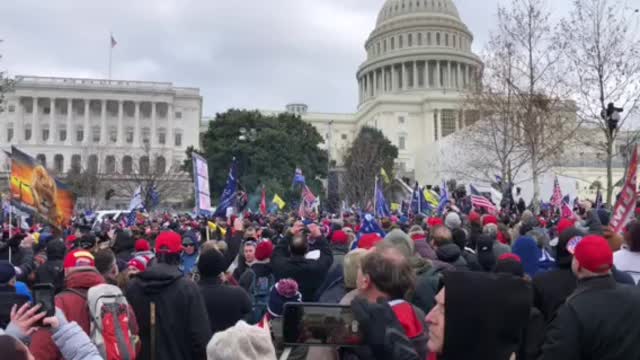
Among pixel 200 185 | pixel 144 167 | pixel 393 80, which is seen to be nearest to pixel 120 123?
pixel 144 167

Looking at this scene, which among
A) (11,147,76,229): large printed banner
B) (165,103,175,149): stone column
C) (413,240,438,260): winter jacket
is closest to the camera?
(413,240,438,260): winter jacket

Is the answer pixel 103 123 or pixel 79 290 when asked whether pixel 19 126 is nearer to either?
pixel 103 123

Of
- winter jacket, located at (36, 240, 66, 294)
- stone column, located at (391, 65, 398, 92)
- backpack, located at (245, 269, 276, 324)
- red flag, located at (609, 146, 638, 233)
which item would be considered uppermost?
stone column, located at (391, 65, 398, 92)

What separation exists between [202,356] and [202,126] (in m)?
92.8

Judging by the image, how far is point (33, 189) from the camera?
9.78 m

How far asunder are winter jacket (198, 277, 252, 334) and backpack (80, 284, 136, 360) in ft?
3.22

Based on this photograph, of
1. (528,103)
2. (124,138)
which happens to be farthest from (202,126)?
(528,103)

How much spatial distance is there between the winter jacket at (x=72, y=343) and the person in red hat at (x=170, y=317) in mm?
1135

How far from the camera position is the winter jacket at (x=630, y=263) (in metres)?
5.04

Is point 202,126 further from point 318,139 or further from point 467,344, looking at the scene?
point 467,344

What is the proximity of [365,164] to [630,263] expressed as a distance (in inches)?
1822

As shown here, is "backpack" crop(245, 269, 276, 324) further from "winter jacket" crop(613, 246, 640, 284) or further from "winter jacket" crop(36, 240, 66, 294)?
"winter jacket" crop(613, 246, 640, 284)

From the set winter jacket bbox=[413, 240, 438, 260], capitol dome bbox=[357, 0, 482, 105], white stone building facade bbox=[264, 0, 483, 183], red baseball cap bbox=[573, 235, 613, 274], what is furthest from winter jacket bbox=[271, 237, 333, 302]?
capitol dome bbox=[357, 0, 482, 105]

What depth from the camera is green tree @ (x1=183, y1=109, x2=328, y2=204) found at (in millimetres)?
48125
